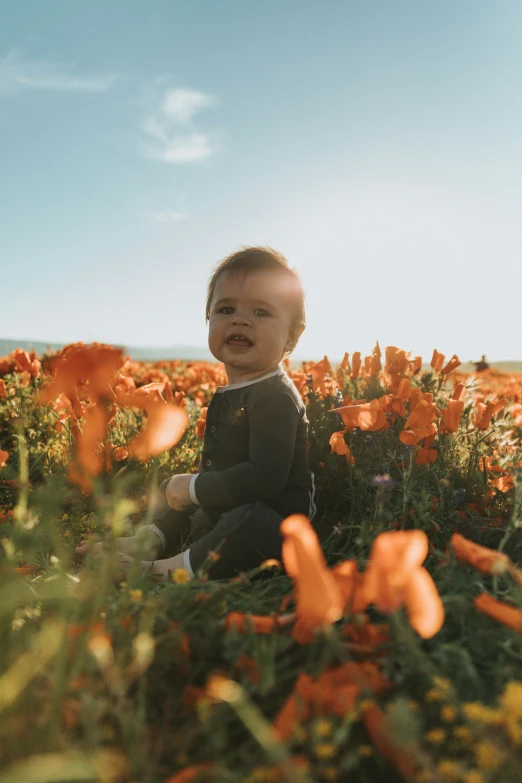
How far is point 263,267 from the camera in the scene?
8.02 feet

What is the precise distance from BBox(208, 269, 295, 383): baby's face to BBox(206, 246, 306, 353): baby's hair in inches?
1.5

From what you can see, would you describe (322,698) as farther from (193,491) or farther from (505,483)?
(505,483)

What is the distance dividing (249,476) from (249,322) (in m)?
0.67

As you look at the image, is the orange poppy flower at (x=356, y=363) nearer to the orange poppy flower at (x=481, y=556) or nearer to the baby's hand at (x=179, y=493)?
the baby's hand at (x=179, y=493)

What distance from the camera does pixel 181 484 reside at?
2.36m

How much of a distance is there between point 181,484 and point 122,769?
158 cm

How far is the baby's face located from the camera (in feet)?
7.75

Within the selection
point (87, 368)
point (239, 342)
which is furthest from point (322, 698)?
point (239, 342)

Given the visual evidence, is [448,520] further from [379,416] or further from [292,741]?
[292,741]

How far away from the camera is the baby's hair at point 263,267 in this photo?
2449mm

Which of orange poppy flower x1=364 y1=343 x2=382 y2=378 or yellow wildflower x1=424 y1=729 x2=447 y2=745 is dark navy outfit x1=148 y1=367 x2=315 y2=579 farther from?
orange poppy flower x1=364 y1=343 x2=382 y2=378

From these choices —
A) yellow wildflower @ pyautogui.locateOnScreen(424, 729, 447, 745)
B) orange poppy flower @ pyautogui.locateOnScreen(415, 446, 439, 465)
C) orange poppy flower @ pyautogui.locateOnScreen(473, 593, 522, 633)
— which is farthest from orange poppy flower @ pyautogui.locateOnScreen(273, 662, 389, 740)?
orange poppy flower @ pyautogui.locateOnScreen(415, 446, 439, 465)

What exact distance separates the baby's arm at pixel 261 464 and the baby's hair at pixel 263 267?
0.54 metres

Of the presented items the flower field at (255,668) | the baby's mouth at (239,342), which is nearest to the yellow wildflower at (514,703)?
the flower field at (255,668)
